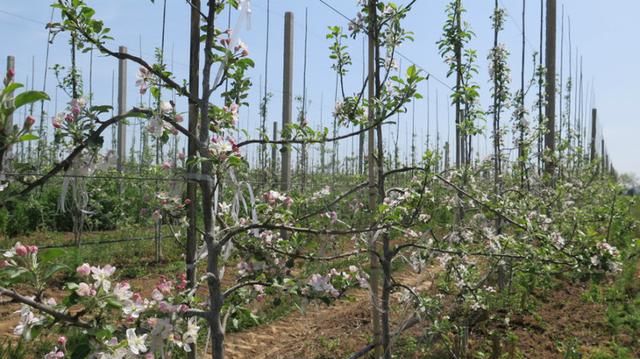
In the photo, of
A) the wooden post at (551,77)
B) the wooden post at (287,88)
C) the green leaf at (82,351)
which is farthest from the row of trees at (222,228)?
the wooden post at (287,88)

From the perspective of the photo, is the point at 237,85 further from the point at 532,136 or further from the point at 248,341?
the point at 532,136

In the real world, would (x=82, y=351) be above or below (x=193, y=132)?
below

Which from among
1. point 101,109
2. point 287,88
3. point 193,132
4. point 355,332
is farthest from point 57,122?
point 287,88

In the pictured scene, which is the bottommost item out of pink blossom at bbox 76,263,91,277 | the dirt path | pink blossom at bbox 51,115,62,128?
the dirt path

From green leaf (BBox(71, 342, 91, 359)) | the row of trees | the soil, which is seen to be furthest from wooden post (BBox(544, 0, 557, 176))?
green leaf (BBox(71, 342, 91, 359))

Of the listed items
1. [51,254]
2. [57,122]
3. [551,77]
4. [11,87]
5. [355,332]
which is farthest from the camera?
[551,77]

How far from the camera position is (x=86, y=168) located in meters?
1.45

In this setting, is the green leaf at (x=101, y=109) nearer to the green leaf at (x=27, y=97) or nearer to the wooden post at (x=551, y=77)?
the green leaf at (x=27, y=97)

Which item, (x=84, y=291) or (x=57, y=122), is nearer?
(x=84, y=291)

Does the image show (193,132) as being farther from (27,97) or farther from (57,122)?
(27,97)

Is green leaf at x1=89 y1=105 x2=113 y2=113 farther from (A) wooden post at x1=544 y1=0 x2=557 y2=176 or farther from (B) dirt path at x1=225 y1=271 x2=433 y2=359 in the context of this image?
(A) wooden post at x1=544 y1=0 x2=557 y2=176

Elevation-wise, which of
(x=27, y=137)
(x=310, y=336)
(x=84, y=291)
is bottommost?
(x=310, y=336)

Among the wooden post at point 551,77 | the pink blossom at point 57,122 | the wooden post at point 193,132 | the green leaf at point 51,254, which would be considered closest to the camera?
the green leaf at point 51,254

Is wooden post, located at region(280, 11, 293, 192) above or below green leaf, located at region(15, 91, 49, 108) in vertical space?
above
